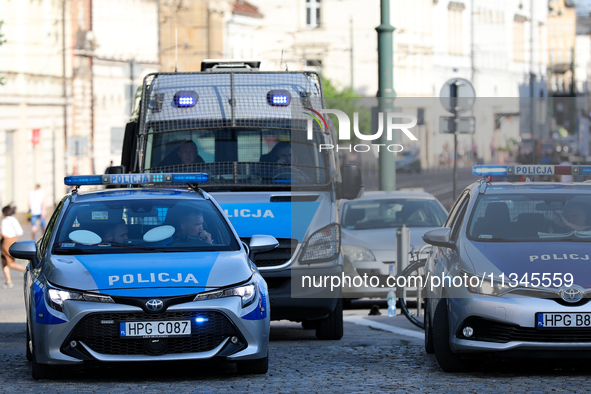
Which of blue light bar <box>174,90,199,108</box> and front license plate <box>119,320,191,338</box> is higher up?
blue light bar <box>174,90,199,108</box>

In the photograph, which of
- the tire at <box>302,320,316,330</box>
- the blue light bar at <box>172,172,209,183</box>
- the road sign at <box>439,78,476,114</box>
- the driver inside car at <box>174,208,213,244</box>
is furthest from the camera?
the road sign at <box>439,78,476,114</box>

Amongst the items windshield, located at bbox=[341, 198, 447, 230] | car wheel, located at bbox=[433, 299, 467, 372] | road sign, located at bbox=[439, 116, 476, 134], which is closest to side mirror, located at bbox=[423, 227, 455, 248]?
car wheel, located at bbox=[433, 299, 467, 372]

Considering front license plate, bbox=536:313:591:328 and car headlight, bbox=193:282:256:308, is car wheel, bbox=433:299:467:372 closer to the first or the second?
front license plate, bbox=536:313:591:328

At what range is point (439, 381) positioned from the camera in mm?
8438

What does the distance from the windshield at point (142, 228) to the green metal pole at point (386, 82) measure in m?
9.02

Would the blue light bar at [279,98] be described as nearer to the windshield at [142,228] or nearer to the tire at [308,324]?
the tire at [308,324]

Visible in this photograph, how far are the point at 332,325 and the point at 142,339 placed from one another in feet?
12.6

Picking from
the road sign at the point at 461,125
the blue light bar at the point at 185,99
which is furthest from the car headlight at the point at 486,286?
the road sign at the point at 461,125

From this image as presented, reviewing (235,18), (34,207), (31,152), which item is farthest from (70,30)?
(235,18)

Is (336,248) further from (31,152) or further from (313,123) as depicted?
(31,152)

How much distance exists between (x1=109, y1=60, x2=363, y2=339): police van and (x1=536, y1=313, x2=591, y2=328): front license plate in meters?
3.34

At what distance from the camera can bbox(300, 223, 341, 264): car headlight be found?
36.9 feet

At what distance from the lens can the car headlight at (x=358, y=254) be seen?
1541cm

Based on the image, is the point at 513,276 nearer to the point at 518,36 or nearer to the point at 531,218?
the point at 531,218
